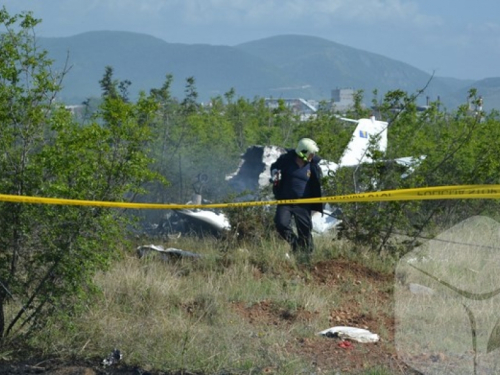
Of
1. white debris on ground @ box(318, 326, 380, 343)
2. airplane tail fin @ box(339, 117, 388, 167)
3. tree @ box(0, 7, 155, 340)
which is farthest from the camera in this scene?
airplane tail fin @ box(339, 117, 388, 167)

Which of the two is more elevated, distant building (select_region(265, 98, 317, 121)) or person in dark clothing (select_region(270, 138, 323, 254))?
person in dark clothing (select_region(270, 138, 323, 254))

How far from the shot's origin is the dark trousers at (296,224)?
1191 cm

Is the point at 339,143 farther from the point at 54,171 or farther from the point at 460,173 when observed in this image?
the point at 54,171

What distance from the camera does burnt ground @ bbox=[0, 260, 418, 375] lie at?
711 centimetres

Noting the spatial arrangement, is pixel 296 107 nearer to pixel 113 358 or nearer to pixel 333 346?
pixel 333 346

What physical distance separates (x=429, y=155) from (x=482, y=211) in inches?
39.7

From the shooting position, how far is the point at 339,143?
46.6 feet

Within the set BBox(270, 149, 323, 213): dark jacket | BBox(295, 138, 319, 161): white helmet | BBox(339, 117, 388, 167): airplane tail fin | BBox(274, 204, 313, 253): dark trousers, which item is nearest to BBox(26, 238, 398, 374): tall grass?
BBox(274, 204, 313, 253): dark trousers

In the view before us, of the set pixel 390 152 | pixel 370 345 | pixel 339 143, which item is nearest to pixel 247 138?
pixel 339 143
